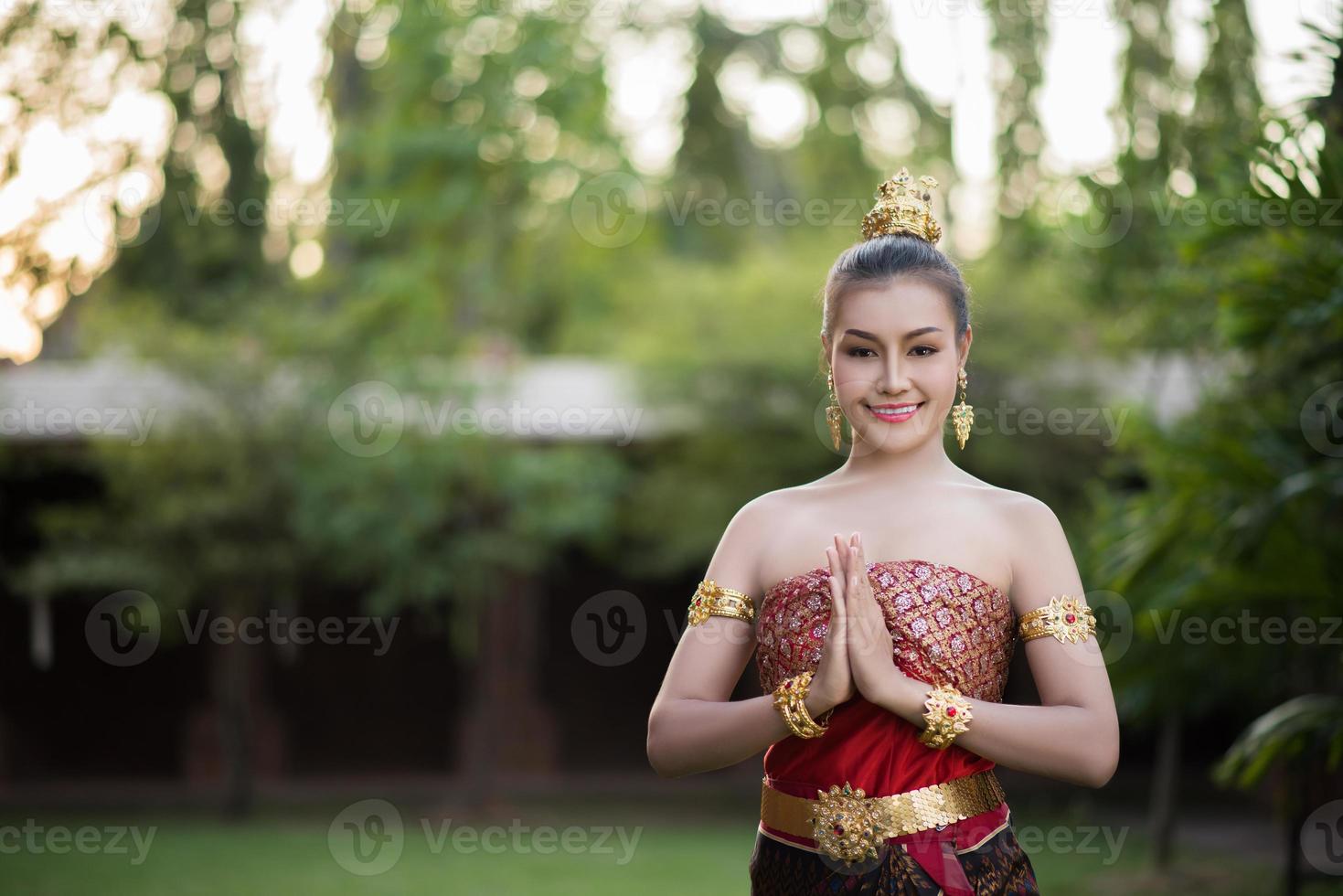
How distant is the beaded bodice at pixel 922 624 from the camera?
2.00 meters

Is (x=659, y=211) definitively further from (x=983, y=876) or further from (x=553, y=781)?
(x=983, y=876)

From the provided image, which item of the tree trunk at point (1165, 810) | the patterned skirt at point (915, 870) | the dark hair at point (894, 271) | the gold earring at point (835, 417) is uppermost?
the dark hair at point (894, 271)

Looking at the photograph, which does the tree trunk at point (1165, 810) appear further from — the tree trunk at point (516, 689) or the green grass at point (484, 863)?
the tree trunk at point (516, 689)

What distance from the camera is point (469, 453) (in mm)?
9797

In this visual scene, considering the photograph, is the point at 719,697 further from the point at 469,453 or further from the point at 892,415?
the point at 469,453

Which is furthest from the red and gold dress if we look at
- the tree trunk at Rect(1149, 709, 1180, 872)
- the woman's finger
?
the tree trunk at Rect(1149, 709, 1180, 872)

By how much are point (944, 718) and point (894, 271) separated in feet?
2.16

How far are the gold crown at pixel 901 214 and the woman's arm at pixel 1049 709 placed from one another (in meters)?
0.54

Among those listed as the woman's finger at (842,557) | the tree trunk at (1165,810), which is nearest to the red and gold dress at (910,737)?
the woman's finger at (842,557)

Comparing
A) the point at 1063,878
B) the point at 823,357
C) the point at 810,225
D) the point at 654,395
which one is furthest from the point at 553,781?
the point at 823,357

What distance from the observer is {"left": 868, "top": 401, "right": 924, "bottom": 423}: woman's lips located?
207 centimetres

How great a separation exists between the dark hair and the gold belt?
670 mm

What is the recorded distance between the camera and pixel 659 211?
16422mm

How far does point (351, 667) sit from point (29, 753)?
2.61m
